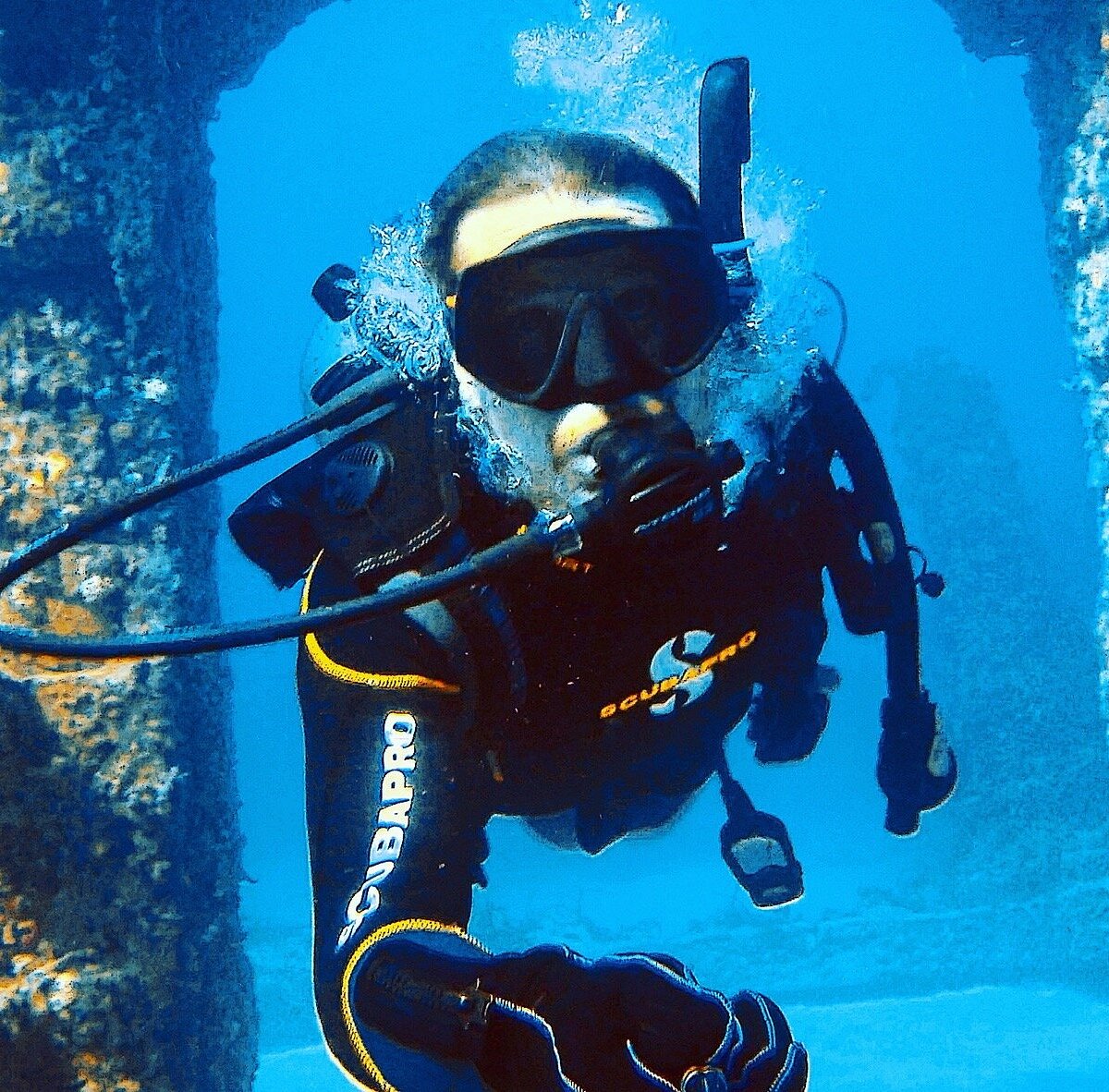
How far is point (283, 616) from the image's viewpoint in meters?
1.49

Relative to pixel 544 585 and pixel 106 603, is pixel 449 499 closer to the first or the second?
pixel 544 585

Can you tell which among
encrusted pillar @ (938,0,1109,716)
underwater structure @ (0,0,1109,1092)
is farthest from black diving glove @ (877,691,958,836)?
encrusted pillar @ (938,0,1109,716)

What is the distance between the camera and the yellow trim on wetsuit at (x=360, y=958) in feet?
4.65

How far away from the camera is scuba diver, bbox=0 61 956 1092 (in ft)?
4.35

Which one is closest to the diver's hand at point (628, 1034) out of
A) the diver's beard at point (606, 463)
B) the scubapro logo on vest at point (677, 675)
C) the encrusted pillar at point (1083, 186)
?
the diver's beard at point (606, 463)

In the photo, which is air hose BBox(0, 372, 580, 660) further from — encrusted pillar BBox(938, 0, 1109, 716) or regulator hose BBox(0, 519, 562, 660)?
encrusted pillar BBox(938, 0, 1109, 716)

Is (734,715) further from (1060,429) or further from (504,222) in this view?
(1060,429)

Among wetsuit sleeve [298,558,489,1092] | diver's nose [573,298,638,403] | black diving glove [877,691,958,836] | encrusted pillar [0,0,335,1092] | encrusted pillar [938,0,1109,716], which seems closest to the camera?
wetsuit sleeve [298,558,489,1092]

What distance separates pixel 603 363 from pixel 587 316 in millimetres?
146

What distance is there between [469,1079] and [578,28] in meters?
3.22

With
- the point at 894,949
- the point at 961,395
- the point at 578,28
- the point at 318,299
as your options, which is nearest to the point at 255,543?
the point at 318,299

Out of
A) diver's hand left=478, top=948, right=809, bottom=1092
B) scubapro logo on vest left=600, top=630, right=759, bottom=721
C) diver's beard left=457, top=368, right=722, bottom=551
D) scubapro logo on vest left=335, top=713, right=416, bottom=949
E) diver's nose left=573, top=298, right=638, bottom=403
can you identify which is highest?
diver's nose left=573, top=298, right=638, bottom=403

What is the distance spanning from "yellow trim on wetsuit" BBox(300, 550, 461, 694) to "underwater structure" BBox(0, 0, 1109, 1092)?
10.2 feet

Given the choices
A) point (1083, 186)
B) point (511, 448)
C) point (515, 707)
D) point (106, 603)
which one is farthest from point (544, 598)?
point (1083, 186)
